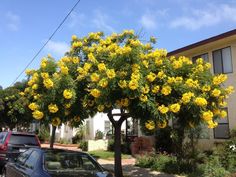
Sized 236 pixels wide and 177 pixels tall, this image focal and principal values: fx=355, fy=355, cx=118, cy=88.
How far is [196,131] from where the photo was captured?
54.2 feet

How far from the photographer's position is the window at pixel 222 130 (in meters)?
17.5

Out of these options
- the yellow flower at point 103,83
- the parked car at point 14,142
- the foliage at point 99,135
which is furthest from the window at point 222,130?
the foliage at point 99,135

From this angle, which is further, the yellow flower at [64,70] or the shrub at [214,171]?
the shrub at [214,171]

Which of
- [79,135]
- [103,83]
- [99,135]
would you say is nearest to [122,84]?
[103,83]

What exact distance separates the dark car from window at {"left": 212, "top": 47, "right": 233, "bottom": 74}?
11.7m

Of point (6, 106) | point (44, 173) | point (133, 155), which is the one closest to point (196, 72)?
point (44, 173)

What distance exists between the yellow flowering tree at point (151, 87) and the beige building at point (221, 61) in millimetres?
5926

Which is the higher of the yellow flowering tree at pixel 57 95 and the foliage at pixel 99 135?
the yellow flowering tree at pixel 57 95

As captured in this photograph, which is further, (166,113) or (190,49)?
(190,49)

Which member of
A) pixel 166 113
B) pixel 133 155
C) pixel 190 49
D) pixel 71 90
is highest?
pixel 190 49

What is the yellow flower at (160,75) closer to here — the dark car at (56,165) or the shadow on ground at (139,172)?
the dark car at (56,165)

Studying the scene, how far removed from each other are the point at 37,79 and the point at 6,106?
23.2 m

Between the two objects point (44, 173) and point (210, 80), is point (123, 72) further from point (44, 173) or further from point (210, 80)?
point (44, 173)

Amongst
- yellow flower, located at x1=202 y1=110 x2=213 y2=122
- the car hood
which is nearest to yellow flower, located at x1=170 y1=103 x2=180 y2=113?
yellow flower, located at x1=202 y1=110 x2=213 y2=122
